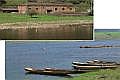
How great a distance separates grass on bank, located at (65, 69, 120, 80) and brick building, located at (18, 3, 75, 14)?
1.99ft

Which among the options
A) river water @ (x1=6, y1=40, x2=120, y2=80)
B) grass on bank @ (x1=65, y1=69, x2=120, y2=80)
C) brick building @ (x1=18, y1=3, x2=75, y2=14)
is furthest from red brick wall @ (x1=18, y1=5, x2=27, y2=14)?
grass on bank @ (x1=65, y1=69, x2=120, y2=80)

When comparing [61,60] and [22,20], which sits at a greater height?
[22,20]

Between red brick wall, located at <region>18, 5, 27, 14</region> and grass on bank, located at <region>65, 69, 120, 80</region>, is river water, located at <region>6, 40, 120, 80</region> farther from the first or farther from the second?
red brick wall, located at <region>18, 5, 27, 14</region>

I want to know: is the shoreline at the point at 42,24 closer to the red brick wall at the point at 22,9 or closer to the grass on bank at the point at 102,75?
the red brick wall at the point at 22,9

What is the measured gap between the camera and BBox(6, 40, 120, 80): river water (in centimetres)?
474

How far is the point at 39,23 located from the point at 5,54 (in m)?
0.43

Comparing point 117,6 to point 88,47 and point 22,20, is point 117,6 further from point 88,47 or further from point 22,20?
point 22,20

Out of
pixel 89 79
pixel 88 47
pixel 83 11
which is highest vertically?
pixel 83 11

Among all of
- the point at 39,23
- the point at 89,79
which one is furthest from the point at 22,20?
the point at 89,79

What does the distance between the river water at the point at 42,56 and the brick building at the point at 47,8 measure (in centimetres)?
30

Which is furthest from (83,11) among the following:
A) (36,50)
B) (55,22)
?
(36,50)

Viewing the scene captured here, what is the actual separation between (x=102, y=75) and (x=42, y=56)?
0.58 meters

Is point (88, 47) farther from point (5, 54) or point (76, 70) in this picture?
point (5, 54)

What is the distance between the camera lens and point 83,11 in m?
4.74
